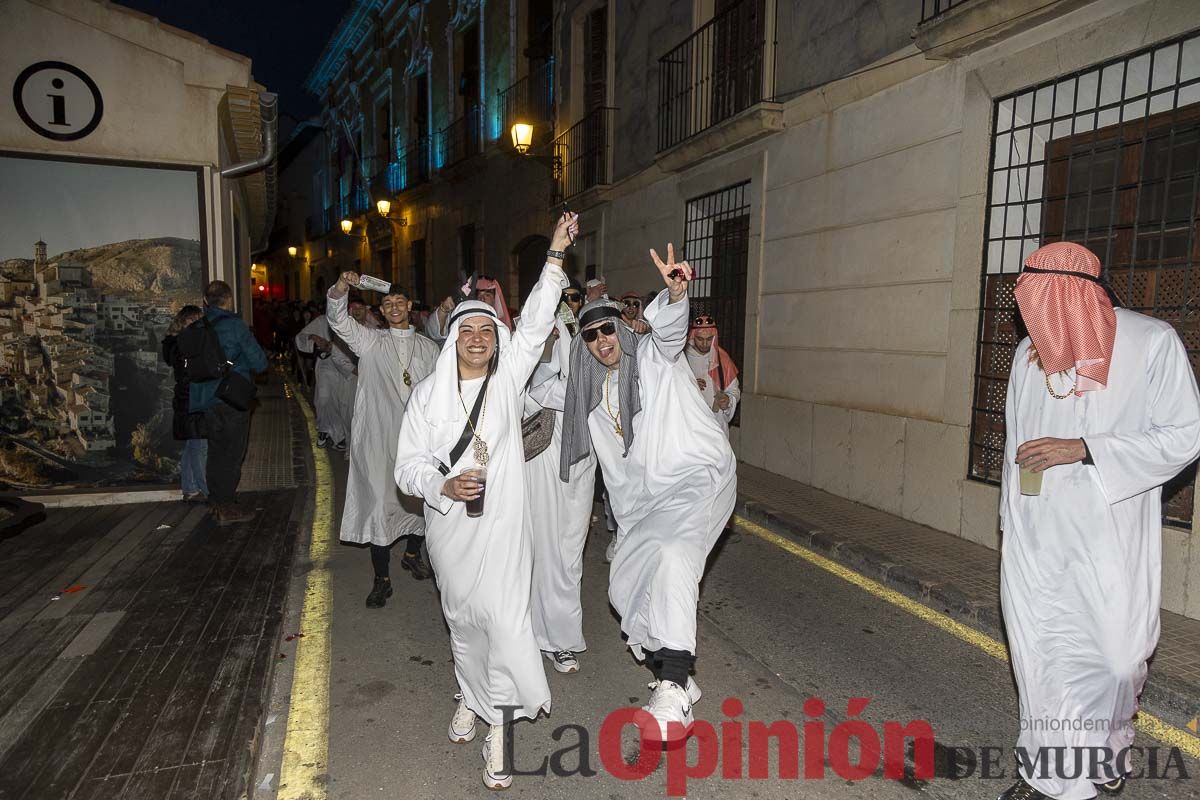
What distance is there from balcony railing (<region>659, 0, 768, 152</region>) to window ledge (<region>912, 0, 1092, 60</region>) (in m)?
2.86

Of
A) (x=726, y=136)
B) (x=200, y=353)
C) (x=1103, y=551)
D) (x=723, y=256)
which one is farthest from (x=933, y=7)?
(x=200, y=353)

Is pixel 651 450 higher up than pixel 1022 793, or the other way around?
pixel 651 450

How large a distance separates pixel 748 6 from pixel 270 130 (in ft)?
19.9

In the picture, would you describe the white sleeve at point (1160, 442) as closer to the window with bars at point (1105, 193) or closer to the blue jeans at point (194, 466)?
the window with bars at point (1105, 193)

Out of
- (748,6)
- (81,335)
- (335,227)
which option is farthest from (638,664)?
(335,227)

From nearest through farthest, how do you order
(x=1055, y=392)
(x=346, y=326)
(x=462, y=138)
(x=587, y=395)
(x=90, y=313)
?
(x=1055, y=392)
(x=587, y=395)
(x=346, y=326)
(x=90, y=313)
(x=462, y=138)

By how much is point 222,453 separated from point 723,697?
4976 millimetres

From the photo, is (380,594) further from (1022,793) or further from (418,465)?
(1022,793)

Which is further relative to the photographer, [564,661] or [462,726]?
[564,661]

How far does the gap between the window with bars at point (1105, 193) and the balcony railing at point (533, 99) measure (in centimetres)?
1179

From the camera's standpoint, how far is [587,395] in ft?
12.5

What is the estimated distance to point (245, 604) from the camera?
4.70 m

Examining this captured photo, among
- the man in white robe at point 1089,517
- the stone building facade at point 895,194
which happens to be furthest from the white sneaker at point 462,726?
the stone building facade at point 895,194

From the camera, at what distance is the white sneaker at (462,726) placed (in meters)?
3.23
